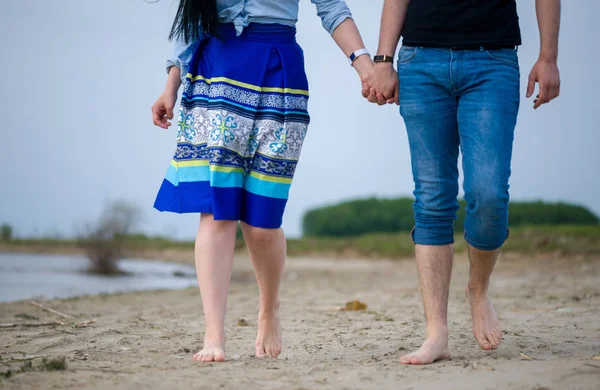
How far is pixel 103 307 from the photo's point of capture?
609 centimetres

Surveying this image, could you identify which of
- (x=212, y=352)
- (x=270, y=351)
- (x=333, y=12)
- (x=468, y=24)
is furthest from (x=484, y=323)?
(x=333, y=12)

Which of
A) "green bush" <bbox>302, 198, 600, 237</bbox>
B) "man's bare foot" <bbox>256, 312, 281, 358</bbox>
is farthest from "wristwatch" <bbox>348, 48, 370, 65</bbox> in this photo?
"green bush" <bbox>302, 198, 600, 237</bbox>

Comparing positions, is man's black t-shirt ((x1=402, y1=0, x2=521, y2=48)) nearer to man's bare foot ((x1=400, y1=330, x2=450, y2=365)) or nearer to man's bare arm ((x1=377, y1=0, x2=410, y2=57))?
man's bare arm ((x1=377, y1=0, x2=410, y2=57))

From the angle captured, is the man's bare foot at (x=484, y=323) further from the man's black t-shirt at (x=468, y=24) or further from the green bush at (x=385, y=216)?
the green bush at (x=385, y=216)

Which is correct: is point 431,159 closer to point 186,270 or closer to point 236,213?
point 236,213

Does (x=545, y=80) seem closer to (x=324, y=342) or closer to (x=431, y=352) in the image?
(x=431, y=352)

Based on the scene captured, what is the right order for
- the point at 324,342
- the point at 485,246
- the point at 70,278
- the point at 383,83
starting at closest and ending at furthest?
the point at 485,246 → the point at 383,83 → the point at 324,342 → the point at 70,278

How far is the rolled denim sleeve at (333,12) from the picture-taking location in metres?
3.29

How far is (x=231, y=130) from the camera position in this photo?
300cm

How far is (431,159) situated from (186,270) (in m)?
9.25

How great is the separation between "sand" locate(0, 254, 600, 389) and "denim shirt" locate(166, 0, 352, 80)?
1.35 metres

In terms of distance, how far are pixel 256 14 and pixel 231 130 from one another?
1.73 ft

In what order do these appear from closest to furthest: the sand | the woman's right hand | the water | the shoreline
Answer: the sand < the woman's right hand < the water < the shoreline

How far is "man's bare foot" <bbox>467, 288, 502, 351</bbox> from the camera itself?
10.2ft
